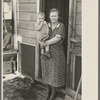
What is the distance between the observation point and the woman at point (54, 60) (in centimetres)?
151

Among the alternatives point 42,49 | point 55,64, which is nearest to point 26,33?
point 42,49

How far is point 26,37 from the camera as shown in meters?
1.55

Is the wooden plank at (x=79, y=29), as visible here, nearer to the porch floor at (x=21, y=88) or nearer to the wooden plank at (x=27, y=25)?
the wooden plank at (x=27, y=25)

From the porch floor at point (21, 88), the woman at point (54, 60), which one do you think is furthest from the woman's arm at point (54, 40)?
the porch floor at point (21, 88)

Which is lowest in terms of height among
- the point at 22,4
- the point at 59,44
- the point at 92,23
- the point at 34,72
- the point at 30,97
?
the point at 30,97

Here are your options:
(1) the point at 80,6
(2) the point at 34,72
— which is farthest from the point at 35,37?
(1) the point at 80,6

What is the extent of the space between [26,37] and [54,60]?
216mm

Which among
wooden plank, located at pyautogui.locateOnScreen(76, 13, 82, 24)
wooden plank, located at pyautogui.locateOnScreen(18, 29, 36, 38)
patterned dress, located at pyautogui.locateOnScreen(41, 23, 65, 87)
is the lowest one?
patterned dress, located at pyautogui.locateOnScreen(41, 23, 65, 87)

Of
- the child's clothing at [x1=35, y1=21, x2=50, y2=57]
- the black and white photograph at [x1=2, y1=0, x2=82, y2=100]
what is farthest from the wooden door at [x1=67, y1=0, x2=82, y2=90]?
the child's clothing at [x1=35, y1=21, x2=50, y2=57]

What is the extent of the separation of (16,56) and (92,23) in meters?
0.49

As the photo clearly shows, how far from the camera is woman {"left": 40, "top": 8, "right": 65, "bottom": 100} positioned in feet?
4.94

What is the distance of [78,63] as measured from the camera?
152 centimetres

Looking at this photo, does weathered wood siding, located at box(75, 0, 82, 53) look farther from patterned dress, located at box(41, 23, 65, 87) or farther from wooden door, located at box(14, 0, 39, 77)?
wooden door, located at box(14, 0, 39, 77)

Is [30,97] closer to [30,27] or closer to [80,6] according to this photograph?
[30,27]
